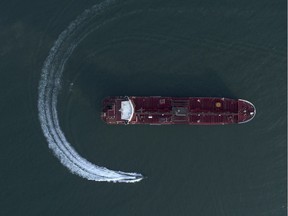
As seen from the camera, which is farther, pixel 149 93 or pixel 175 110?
pixel 149 93

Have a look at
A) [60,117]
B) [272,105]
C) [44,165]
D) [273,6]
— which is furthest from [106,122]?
[273,6]

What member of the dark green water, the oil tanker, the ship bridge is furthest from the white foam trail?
the ship bridge

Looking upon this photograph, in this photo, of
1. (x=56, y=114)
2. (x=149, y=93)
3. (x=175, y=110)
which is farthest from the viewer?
(x=149, y=93)

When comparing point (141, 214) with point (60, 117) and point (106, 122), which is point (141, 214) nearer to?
point (106, 122)

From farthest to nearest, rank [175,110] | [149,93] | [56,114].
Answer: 1. [149,93]
2. [56,114]
3. [175,110]

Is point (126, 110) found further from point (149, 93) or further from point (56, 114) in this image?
point (56, 114)

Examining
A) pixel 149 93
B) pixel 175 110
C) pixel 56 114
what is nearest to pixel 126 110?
pixel 149 93
